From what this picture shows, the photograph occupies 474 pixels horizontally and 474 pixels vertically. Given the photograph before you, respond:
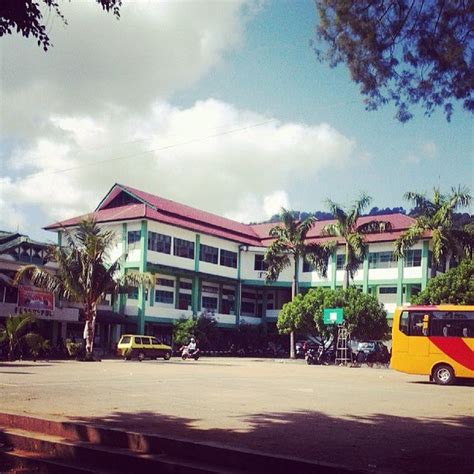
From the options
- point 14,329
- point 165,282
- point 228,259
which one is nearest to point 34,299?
point 14,329

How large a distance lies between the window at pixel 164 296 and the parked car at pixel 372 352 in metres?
14.8

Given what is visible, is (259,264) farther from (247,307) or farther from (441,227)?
(441,227)

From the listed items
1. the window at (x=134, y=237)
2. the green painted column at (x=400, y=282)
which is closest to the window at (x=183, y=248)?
the window at (x=134, y=237)

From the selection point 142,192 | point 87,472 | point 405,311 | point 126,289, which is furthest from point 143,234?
point 87,472

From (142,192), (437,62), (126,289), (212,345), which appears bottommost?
(212,345)

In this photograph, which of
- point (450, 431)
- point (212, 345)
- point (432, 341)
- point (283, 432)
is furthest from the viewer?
point (212, 345)

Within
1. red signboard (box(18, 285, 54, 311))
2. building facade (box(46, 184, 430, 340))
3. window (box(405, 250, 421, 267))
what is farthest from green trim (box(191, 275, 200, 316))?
window (box(405, 250, 421, 267))

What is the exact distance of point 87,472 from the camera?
6941 millimetres

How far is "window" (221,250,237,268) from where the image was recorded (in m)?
53.3

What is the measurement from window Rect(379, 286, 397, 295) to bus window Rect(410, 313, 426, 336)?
28765 mm

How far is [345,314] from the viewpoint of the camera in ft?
128

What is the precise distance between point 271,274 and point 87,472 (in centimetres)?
3785

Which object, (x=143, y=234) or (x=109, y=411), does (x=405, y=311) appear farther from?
(x=143, y=234)

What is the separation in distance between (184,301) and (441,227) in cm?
2111
